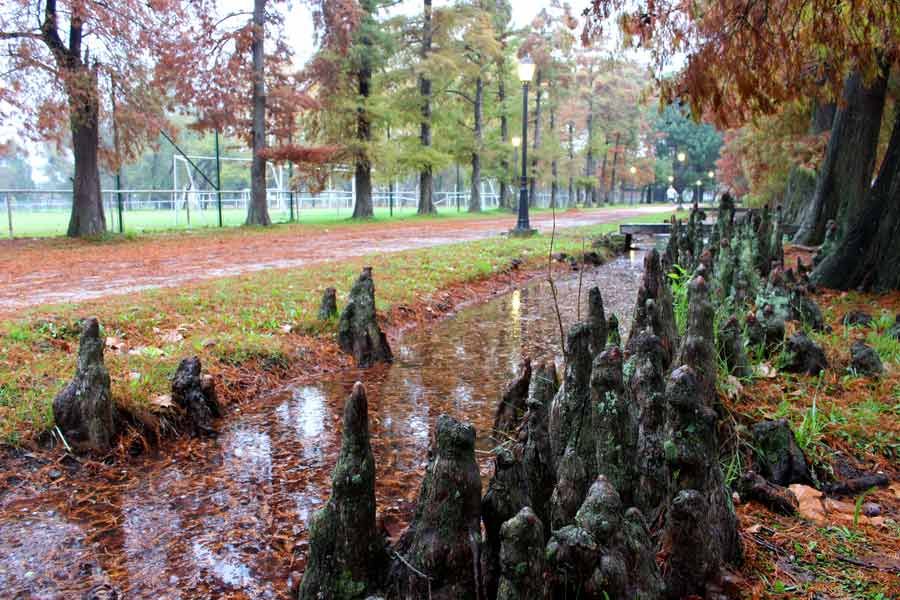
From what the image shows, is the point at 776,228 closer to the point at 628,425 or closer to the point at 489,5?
the point at 628,425

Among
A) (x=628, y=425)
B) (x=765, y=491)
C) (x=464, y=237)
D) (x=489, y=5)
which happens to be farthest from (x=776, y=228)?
(x=489, y=5)

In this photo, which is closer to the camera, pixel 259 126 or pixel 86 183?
pixel 86 183

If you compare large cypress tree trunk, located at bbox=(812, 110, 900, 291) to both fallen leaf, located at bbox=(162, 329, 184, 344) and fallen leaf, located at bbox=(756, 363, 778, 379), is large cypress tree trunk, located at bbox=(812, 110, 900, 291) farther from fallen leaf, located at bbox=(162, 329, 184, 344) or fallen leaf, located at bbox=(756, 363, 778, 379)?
fallen leaf, located at bbox=(162, 329, 184, 344)

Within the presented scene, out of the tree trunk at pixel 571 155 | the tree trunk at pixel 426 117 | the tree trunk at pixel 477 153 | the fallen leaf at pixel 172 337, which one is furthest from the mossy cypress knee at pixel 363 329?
the tree trunk at pixel 571 155

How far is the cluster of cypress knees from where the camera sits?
6.86 ft

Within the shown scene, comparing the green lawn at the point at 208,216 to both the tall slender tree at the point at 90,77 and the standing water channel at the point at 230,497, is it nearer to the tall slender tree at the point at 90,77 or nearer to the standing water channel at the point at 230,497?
the tall slender tree at the point at 90,77

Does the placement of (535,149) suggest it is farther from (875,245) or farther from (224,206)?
(875,245)

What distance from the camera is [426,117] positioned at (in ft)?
117

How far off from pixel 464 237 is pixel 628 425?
17801mm

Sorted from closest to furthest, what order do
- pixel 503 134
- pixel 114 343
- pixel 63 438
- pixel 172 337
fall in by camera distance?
pixel 63 438, pixel 114 343, pixel 172 337, pixel 503 134

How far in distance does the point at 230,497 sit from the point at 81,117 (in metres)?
17.8

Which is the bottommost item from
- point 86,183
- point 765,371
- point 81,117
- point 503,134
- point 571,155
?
point 765,371

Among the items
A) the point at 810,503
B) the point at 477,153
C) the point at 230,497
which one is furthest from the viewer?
the point at 477,153

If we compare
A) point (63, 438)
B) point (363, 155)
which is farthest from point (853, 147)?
point (363, 155)
